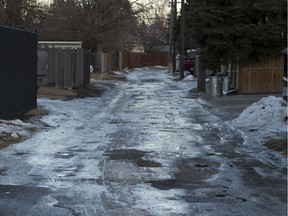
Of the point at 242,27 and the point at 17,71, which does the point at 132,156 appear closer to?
the point at 17,71

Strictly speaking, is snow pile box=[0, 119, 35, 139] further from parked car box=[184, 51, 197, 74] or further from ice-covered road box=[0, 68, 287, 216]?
parked car box=[184, 51, 197, 74]

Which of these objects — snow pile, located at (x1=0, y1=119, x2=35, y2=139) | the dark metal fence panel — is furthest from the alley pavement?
snow pile, located at (x1=0, y1=119, x2=35, y2=139)

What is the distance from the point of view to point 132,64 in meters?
84.0

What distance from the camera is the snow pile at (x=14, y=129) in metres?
11.8

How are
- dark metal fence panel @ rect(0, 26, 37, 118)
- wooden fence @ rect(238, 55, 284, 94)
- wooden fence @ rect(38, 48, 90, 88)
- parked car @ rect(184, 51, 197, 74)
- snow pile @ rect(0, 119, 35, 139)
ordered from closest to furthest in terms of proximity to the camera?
snow pile @ rect(0, 119, 35, 139) < dark metal fence panel @ rect(0, 26, 37, 118) < wooden fence @ rect(238, 55, 284, 94) < wooden fence @ rect(38, 48, 90, 88) < parked car @ rect(184, 51, 197, 74)

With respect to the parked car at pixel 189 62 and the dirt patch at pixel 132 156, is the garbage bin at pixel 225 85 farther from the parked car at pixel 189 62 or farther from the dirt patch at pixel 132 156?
the parked car at pixel 189 62

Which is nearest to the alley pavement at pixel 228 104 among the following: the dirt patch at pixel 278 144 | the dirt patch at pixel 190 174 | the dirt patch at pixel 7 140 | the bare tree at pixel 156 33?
the dirt patch at pixel 278 144

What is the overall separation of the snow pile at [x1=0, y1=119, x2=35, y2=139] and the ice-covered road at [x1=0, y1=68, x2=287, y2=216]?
35cm

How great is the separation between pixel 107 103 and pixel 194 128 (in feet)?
29.3

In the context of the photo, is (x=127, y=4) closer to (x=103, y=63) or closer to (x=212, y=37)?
(x=103, y=63)

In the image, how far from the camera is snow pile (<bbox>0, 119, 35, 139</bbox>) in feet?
38.8

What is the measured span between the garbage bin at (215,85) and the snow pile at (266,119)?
9244 millimetres

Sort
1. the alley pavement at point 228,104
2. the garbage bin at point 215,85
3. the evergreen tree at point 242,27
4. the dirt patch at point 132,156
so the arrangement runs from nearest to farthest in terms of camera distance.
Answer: the dirt patch at point 132,156 → the alley pavement at point 228,104 → the evergreen tree at point 242,27 → the garbage bin at point 215,85

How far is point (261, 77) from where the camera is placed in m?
24.3
